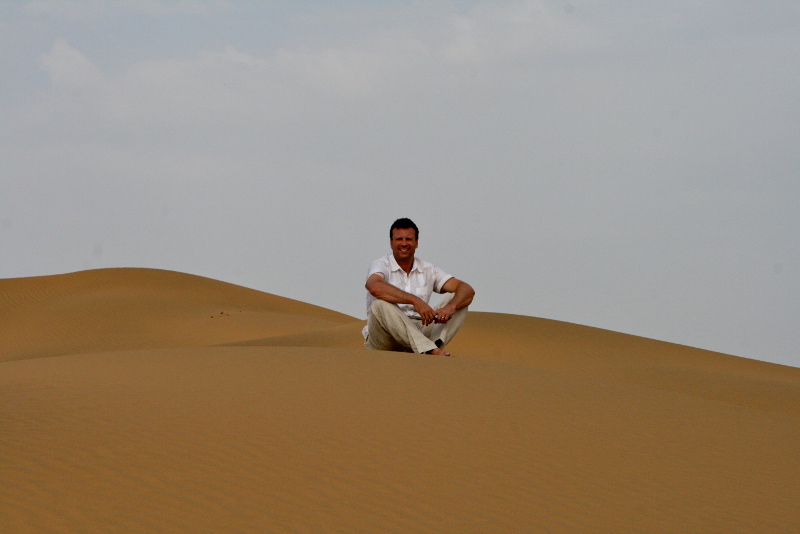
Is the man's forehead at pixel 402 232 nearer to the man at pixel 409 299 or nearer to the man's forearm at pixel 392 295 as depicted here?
the man at pixel 409 299

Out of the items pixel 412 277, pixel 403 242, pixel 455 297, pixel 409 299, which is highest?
pixel 403 242

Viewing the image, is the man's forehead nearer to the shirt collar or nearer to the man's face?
the man's face

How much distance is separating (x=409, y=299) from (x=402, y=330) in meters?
0.41

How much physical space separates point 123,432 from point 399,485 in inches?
76.3

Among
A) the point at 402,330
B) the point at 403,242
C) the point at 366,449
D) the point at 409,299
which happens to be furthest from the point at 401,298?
the point at 366,449

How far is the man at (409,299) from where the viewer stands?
368 inches

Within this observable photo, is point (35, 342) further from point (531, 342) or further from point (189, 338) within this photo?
point (531, 342)

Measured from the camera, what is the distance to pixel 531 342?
1992cm

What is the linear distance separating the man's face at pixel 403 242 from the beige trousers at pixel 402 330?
54 cm

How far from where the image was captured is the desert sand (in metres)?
4.70

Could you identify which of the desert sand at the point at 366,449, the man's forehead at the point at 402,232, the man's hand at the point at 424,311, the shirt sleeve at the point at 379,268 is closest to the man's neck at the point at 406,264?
the shirt sleeve at the point at 379,268

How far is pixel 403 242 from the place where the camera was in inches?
372

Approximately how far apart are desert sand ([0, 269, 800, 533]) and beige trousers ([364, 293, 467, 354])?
0.92ft

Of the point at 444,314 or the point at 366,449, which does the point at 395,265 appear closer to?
the point at 444,314
